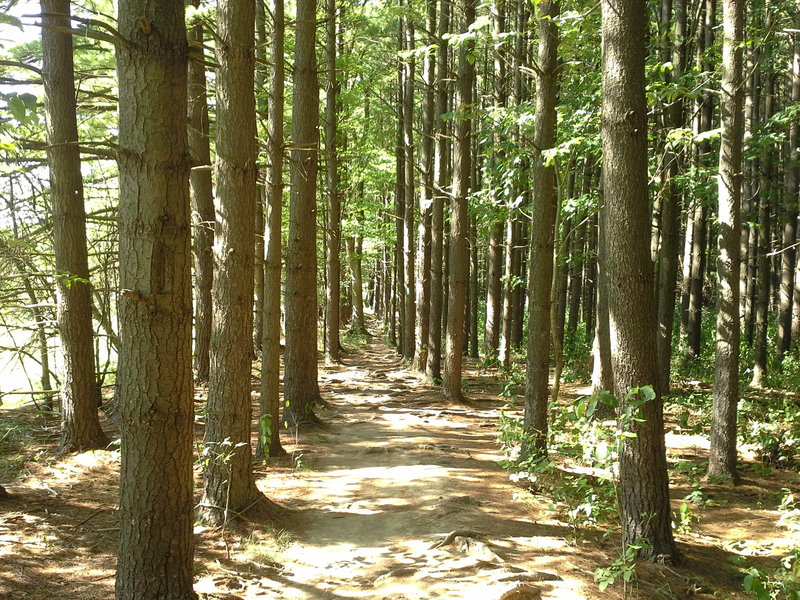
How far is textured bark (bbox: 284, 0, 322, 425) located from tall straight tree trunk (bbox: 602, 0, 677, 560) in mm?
5950

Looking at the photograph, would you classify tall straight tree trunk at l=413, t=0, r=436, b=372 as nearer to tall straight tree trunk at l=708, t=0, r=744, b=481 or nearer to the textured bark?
the textured bark

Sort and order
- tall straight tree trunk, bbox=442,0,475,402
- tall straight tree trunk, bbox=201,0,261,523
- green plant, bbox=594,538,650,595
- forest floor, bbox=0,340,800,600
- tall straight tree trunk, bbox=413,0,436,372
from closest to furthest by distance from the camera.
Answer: green plant, bbox=594,538,650,595
forest floor, bbox=0,340,800,600
tall straight tree trunk, bbox=201,0,261,523
tall straight tree trunk, bbox=442,0,475,402
tall straight tree trunk, bbox=413,0,436,372

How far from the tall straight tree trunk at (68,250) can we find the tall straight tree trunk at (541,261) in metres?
6.09

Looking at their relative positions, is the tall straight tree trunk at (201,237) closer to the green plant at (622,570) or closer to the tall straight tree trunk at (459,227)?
the tall straight tree trunk at (459,227)

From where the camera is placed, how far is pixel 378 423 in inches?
463

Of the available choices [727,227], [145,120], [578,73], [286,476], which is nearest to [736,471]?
[727,227]

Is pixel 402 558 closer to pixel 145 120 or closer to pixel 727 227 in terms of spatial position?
pixel 145 120

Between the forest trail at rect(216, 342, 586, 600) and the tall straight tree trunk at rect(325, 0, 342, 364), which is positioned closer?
the forest trail at rect(216, 342, 586, 600)

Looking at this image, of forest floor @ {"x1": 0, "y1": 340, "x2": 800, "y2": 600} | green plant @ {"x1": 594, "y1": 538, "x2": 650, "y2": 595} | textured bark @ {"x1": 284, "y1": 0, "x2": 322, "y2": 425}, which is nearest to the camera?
green plant @ {"x1": 594, "y1": 538, "x2": 650, "y2": 595}

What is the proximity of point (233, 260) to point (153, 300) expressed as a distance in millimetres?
2870

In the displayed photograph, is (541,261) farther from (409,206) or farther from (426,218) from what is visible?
(409,206)

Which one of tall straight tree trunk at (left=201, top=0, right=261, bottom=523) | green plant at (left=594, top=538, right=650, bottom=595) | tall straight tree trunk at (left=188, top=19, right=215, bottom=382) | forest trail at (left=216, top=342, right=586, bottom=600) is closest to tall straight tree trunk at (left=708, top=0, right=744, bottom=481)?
forest trail at (left=216, top=342, right=586, bottom=600)

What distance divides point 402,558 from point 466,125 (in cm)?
988

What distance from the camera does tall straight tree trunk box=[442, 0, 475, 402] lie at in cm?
1306
